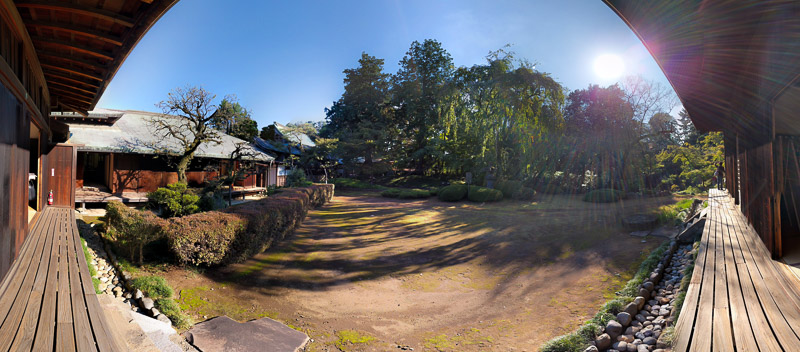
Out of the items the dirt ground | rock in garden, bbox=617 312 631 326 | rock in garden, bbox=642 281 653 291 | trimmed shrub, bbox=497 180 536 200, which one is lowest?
the dirt ground

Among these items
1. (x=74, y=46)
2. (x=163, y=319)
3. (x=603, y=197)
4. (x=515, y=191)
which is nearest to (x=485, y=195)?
(x=515, y=191)

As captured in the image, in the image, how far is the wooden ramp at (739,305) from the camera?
85.9 inches

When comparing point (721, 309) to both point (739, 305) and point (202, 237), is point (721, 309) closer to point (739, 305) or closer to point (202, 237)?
point (739, 305)

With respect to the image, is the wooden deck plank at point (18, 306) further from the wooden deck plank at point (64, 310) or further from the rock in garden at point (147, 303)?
the rock in garden at point (147, 303)

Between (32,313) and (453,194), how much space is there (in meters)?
17.3

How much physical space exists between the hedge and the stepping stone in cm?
183

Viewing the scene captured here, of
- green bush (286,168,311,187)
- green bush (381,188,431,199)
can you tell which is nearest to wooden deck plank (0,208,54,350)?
green bush (286,168,311,187)

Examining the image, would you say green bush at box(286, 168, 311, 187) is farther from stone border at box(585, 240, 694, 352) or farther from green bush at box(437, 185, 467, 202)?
stone border at box(585, 240, 694, 352)

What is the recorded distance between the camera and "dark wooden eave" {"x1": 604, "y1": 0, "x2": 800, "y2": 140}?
2580 mm

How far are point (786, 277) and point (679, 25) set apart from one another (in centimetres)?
259

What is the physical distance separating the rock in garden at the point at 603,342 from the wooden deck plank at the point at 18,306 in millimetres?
4519

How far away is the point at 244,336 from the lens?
3.79 meters

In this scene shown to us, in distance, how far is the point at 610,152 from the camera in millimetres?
21984

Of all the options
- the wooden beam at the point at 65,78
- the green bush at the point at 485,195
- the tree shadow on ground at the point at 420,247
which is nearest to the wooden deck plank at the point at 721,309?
the tree shadow on ground at the point at 420,247
